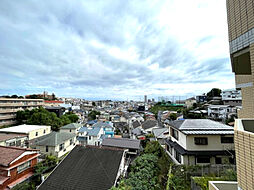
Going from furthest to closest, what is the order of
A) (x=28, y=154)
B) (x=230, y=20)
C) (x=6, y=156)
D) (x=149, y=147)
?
(x=149, y=147) < (x=28, y=154) < (x=6, y=156) < (x=230, y=20)

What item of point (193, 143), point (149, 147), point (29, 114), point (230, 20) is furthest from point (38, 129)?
point (230, 20)

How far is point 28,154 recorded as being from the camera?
38.8 feet

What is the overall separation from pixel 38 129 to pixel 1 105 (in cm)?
1586

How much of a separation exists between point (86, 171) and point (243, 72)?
1178 cm

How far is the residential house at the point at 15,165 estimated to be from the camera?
995cm

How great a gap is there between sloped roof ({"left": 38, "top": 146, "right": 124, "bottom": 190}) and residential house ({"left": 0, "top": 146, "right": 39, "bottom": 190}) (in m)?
4.19

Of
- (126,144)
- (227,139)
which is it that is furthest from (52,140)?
(227,139)

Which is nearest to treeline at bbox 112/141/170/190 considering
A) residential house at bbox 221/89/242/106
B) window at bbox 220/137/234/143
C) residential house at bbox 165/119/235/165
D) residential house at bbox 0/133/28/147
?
residential house at bbox 165/119/235/165

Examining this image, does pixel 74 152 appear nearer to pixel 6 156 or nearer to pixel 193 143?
pixel 6 156

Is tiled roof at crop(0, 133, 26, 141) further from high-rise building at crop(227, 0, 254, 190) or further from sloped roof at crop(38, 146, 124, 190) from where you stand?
high-rise building at crop(227, 0, 254, 190)

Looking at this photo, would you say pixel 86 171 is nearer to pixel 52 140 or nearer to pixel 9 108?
pixel 52 140

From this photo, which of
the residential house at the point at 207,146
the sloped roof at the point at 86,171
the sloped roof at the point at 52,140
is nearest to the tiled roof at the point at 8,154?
the sloped roof at the point at 86,171

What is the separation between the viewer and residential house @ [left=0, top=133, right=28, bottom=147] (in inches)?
699

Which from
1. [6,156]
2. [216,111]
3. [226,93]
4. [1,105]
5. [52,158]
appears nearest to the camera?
[6,156]
